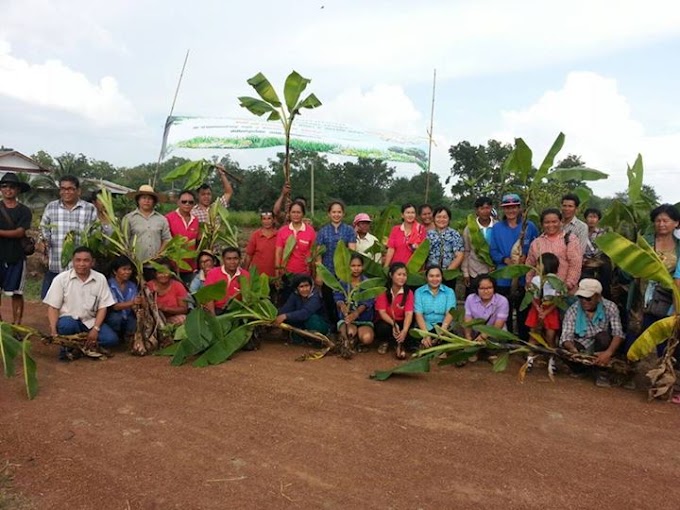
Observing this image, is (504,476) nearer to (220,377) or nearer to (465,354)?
(465,354)

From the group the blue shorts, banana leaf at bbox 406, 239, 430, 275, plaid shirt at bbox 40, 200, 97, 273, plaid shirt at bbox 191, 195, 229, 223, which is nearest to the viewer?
banana leaf at bbox 406, 239, 430, 275

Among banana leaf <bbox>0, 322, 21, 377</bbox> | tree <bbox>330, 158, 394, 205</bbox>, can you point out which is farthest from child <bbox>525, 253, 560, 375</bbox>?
tree <bbox>330, 158, 394, 205</bbox>

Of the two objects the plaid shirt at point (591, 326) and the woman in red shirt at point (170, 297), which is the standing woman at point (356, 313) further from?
the plaid shirt at point (591, 326)

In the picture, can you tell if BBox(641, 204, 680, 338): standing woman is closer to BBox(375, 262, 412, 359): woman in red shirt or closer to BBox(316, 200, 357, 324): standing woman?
BBox(375, 262, 412, 359): woman in red shirt

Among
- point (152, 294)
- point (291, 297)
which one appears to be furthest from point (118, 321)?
point (291, 297)

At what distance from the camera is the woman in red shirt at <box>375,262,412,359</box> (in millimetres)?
4883

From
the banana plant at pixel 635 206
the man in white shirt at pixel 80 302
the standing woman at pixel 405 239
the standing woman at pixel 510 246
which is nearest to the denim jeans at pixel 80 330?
the man in white shirt at pixel 80 302

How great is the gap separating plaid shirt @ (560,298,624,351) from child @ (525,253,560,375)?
0.14 m

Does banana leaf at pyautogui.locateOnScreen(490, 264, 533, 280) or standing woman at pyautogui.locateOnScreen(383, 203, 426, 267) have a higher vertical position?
standing woman at pyautogui.locateOnScreen(383, 203, 426, 267)

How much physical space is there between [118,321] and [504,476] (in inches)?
147

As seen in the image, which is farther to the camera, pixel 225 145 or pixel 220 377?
pixel 225 145

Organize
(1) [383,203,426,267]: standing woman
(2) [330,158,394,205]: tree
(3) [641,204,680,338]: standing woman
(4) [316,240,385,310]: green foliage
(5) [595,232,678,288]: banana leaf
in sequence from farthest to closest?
1. (2) [330,158,394,205]: tree
2. (1) [383,203,426,267]: standing woman
3. (4) [316,240,385,310]: green foliage
4. (3) [641,204,680,338]: standing woman
5. (5) [595,232,678,288]: banana leaf

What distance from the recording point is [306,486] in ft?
8.55

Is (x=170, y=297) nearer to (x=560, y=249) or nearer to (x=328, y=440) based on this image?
(x=328, y=440)
